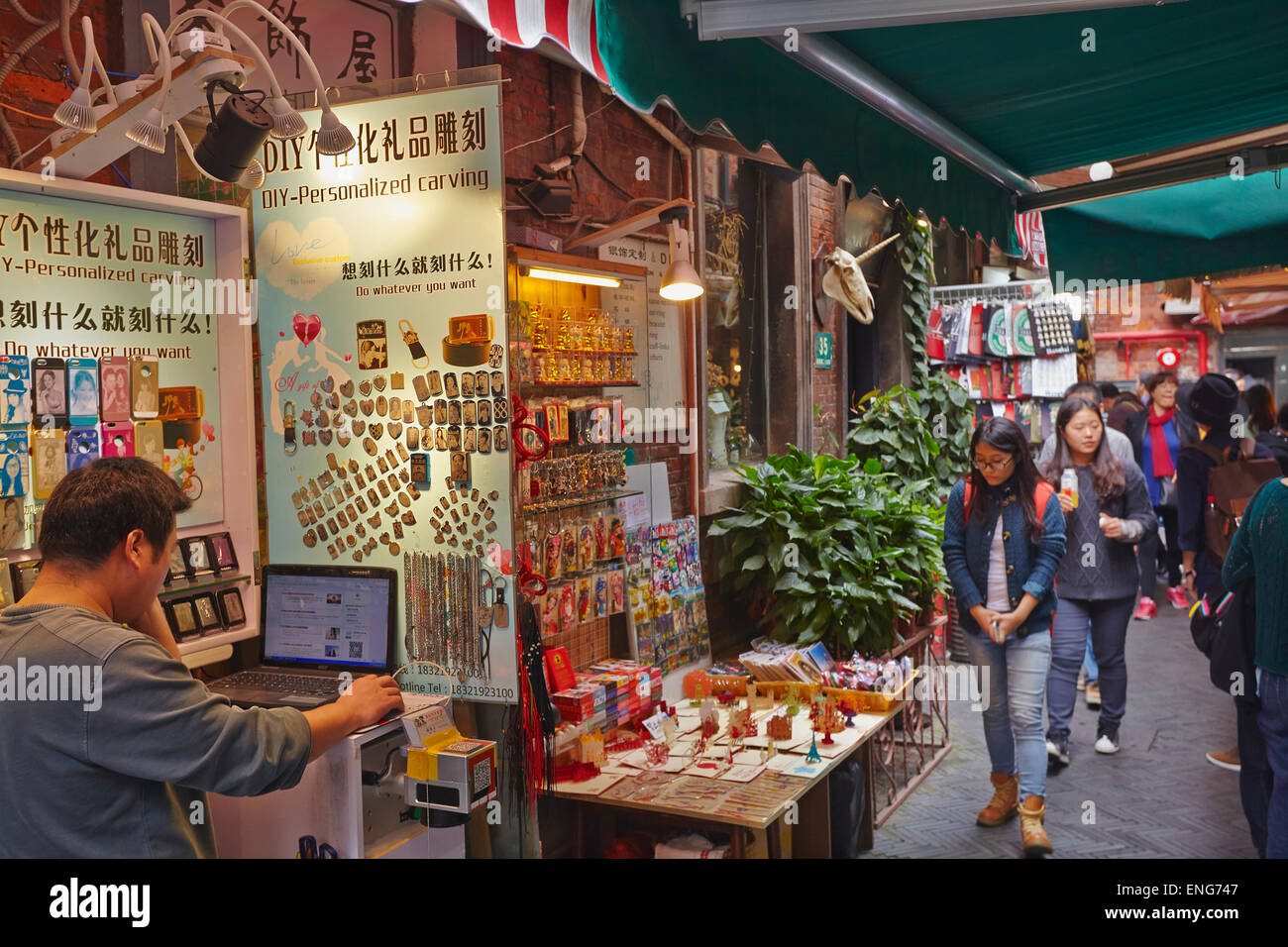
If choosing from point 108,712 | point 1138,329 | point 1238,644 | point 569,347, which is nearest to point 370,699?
point 108,712

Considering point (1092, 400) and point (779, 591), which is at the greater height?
point (1092, 400)

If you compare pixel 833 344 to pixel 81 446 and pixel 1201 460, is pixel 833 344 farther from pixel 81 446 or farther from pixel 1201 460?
pixel 81 446

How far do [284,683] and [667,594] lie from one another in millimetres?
2174

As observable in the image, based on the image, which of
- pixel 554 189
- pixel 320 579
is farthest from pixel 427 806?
pixel 554 189

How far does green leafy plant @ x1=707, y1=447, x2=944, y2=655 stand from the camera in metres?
5.71

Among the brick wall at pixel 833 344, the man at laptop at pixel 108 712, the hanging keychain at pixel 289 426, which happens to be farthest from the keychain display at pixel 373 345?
the brick wall at pixel 833 344

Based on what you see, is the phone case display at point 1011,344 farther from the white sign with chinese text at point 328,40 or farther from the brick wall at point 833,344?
the white sign with chinese text at point 328,40

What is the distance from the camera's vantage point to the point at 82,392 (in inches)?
129

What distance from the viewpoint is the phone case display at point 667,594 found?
→ 16.5 ft

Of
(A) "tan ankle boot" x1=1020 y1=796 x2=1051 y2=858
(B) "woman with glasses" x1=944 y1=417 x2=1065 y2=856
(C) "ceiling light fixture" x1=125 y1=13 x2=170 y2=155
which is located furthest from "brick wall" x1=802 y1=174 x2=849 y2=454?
(C) "ceiling light fixture" x1=125 y1=13 x2=170 y2=155

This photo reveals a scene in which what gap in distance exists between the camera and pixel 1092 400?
6.22m
